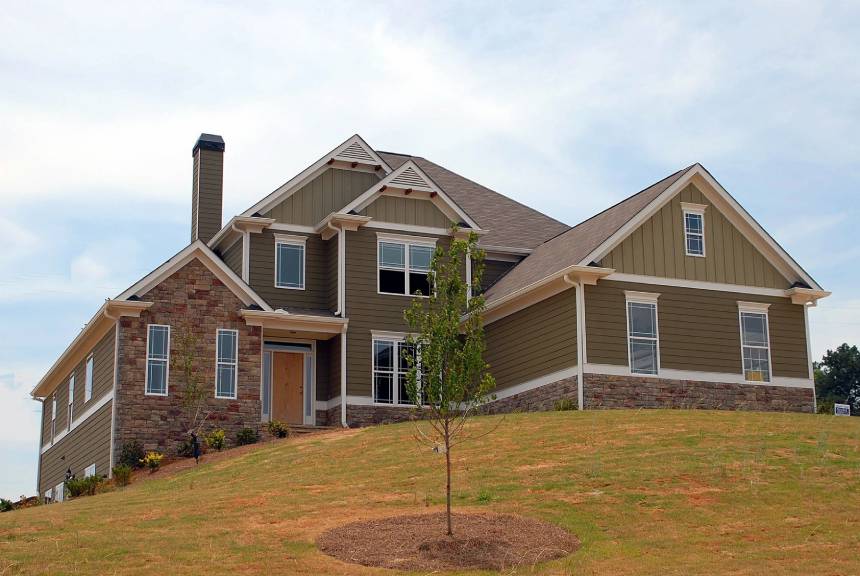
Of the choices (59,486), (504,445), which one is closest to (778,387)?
(504,445)

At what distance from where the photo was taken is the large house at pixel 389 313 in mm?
28094

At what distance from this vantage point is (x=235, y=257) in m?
32.6

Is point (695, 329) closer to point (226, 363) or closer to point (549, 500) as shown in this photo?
point (226, 363)

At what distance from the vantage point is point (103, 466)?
28.5 metres

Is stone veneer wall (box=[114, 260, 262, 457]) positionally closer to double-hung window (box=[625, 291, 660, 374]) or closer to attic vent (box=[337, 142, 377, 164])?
attic vent (box=[337, 142, 377, 164])

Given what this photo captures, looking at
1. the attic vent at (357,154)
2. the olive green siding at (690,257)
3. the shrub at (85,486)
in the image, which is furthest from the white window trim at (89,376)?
the olive green siding at (690,257)

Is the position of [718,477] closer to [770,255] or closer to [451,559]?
[451,559]

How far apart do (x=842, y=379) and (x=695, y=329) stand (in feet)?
102

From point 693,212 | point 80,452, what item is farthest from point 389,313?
point 80,452

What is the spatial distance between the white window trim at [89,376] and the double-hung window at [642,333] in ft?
46.8

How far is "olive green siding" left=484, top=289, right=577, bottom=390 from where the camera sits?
28.0 metres

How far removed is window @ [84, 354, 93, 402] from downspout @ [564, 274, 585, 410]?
1318cm

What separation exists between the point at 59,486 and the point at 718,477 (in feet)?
72.0

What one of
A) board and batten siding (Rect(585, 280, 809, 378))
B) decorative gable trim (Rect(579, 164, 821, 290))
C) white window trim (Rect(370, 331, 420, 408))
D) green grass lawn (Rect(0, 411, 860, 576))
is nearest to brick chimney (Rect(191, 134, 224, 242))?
white window trim (Rect(370, 331, 420, 408))
